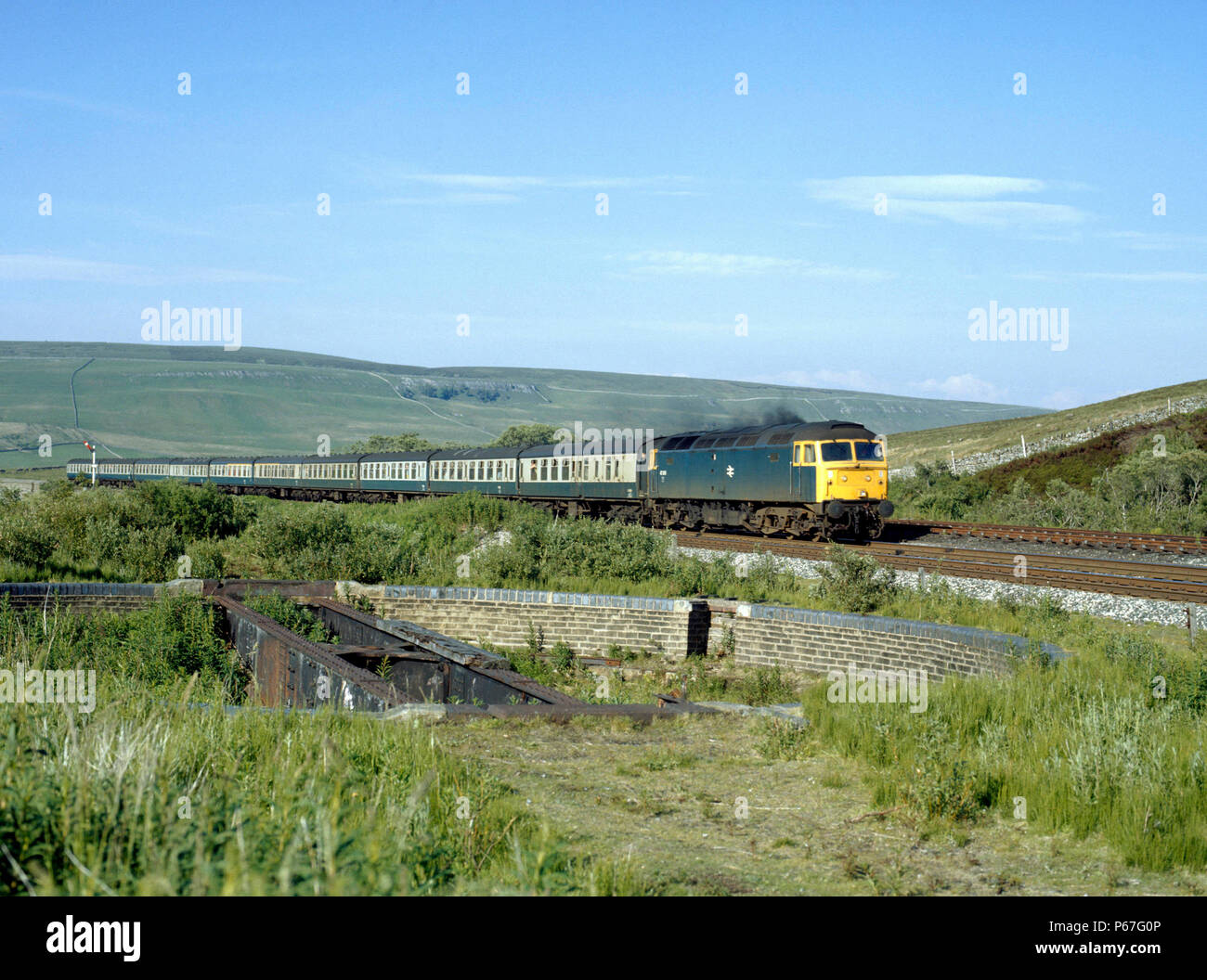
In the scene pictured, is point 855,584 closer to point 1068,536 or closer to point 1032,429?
point 1068,536

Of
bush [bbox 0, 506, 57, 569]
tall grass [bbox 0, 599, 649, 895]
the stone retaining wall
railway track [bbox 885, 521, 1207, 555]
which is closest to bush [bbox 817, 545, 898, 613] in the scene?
the stone retaining wall

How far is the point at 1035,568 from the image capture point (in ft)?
64.8

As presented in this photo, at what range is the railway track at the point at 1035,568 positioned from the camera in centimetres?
1702

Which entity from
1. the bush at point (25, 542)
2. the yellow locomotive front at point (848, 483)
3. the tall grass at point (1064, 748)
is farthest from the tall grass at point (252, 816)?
the yellow locomotive front at point (848, 483)

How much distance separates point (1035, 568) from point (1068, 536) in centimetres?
623

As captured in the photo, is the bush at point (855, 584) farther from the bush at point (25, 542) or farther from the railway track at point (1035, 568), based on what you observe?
the bush at point (25, 542)

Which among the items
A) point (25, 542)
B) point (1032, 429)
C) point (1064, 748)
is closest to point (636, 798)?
point (1064, 748)

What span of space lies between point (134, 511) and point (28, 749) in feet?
65.6

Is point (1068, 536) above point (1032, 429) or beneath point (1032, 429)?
beneath

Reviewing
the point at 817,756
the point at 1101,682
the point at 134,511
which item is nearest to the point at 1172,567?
the point at 1101,682

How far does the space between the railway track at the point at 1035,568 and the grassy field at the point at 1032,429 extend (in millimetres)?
46656

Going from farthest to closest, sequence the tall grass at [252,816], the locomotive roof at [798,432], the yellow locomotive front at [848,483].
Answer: the locomotive roof at [798,432]
the yellow locomotive front at [848,483]
the tall grass at [252,816]

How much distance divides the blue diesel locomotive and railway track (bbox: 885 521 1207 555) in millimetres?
2689

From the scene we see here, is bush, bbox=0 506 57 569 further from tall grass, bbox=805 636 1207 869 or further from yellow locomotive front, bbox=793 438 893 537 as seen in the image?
yellow locomotive front, bbox=793 438 893 537
